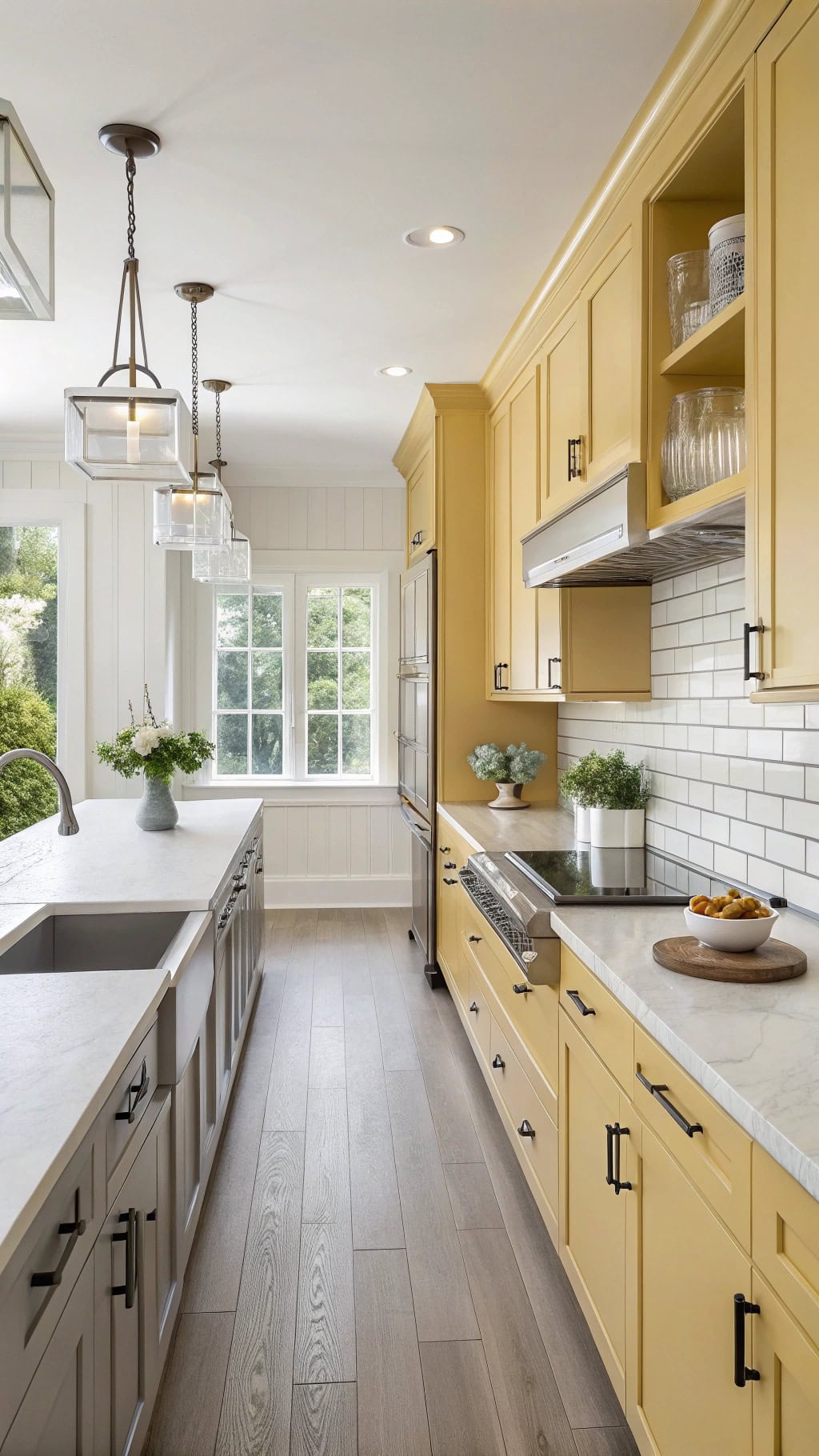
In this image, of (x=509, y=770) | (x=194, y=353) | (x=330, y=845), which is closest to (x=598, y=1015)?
(x=509, y=770)

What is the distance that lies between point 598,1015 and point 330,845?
440 cm

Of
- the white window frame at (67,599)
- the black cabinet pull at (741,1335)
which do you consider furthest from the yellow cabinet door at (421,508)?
the black cabinet pull at (741,1335)

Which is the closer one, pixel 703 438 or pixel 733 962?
pixel 733 962

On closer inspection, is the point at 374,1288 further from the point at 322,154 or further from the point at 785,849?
the point at 322,154

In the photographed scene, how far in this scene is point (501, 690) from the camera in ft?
13.6

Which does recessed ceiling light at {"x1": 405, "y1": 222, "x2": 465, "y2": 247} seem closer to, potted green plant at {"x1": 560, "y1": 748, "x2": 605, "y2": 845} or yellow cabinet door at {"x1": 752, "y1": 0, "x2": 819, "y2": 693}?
yellow cabinet door at {"x1": 752, "y1": 0, "x2": 819, "y2": 693}

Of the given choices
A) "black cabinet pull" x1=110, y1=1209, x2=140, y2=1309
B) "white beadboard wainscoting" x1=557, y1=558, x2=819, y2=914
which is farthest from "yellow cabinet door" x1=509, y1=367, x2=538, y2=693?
"black cabinet pull" x1=110, y1=1209, x2=140, y2=1309

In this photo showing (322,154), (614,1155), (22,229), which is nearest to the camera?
→ (22,229)

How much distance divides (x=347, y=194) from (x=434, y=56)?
0.64 m

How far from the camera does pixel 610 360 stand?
8.39 ft

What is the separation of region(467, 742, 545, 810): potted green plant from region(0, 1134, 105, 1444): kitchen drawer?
9.59 feet

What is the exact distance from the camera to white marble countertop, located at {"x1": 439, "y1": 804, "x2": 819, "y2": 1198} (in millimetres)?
1116

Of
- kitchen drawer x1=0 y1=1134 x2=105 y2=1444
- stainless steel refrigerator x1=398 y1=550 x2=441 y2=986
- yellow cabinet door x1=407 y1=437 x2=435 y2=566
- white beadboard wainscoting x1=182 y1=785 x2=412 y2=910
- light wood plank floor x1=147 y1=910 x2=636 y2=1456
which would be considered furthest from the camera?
white beadboard wainscoting x1=182 y1=785 x2=412 y2=910

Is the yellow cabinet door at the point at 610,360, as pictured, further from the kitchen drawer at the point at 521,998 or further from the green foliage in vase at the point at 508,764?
the green foliage in vase at the point at 508,764
